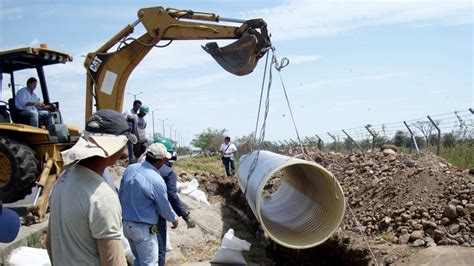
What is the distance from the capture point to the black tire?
281 inches

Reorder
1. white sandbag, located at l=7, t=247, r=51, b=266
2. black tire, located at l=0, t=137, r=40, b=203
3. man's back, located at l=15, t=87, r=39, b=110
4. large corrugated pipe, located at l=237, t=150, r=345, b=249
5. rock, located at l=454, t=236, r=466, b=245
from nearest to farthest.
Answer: white sandbag, located at l=7, t=247, r=51, b=266
large corrugated pipe, located at l=237, t=150, r=345, b=249
rock, located at l=454, t=236, r=466, b=245
black tire, located at l=0, t=137, r=40, b=203
man's back, located at l=15, t=87, r=39, b=110

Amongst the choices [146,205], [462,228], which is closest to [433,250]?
[462,228]

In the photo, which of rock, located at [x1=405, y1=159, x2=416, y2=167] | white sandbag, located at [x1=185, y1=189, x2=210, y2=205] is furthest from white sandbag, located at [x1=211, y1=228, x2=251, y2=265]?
white sandbag, located at [x1=185, y1=189, x2=210, y2=205]

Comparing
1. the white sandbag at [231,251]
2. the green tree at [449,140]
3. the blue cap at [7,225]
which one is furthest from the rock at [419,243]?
the green tree at [449,140]

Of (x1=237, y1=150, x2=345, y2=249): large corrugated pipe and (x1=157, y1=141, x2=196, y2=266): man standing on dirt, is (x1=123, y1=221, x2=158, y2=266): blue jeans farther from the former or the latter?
(x1=237, y1=150, x2=345, y2=249): large corrugated pipe

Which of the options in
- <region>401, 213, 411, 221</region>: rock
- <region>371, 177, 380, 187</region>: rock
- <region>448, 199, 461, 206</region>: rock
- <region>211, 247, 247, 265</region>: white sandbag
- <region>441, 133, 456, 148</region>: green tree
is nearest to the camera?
<region>211, 247, 247, 265</region>: white sandbag

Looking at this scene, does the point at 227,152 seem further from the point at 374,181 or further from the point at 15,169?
the point at 15,169

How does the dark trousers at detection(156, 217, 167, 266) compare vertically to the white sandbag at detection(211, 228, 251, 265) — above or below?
above

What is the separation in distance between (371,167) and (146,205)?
5.53m

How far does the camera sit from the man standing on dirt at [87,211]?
7.89 ft

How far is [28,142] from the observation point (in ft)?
25.3

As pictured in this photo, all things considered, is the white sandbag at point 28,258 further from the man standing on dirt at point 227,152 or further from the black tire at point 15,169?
the man standing on dirt at point 227,152

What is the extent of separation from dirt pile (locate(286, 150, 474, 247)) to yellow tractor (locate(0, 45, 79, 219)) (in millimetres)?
4415

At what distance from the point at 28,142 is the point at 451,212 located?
19.7 ft
